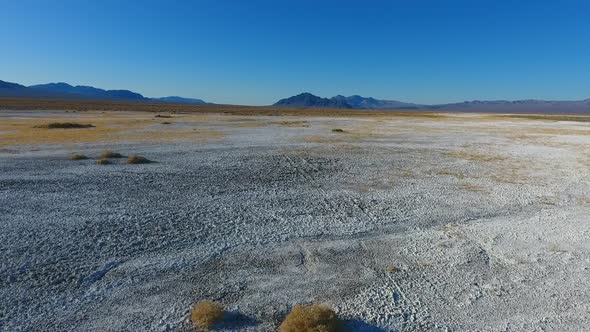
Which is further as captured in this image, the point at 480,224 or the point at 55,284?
the point at 480,224

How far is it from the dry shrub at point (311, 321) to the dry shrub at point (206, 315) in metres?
0.98

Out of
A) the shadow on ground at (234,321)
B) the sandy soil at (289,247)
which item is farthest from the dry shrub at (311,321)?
the shadow on ground at (234,321)

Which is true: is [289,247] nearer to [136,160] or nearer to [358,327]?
[358,327]

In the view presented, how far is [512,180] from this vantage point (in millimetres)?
16797

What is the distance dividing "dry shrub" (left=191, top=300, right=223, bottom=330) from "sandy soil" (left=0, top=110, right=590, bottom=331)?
0.61 feet

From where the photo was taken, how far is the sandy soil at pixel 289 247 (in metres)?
6.57

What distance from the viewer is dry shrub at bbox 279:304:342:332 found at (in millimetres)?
5766

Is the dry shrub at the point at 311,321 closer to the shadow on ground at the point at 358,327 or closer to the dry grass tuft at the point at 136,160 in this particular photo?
the shadow on ground at the point at 358,327

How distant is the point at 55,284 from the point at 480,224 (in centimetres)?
980

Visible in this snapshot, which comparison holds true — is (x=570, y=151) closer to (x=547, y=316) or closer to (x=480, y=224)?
(x=480, y=224)

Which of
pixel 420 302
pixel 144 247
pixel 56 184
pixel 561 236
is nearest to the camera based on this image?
pixel 420 302

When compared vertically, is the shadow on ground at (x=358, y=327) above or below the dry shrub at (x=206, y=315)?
below

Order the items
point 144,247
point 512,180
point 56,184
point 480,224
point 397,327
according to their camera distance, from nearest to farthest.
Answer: point 397,327
point 144,247
point 480,224
point 56,184
point 512,180

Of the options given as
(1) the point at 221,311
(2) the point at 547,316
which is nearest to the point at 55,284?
(1) the point at 221,311
